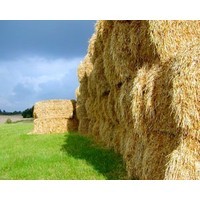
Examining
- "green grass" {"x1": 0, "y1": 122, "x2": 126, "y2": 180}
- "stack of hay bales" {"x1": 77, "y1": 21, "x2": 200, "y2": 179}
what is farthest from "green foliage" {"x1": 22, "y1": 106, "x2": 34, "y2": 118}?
"stack of hay bales" {"x1": 77, "y1": 21, "x2": 200, "y2": 179}

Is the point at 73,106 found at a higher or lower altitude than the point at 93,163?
higher

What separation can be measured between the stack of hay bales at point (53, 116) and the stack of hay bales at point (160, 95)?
1142cm

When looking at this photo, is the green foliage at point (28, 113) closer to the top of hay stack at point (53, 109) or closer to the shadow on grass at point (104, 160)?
the top of hay stack at point (53, 109)

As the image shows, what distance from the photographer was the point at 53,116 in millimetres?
19984

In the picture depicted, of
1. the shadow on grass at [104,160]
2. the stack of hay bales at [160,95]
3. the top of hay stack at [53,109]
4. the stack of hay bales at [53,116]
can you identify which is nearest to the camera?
the stack of hay bales at [160,95]

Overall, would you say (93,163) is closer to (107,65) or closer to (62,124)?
(107,65)

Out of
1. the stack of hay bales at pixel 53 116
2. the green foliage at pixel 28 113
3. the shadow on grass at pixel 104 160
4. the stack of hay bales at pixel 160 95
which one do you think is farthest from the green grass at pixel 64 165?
the green foliage at pixel 28 113

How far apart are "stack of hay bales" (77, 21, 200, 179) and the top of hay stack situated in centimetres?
1153

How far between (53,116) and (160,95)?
14.6 meters

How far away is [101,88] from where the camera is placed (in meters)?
11.2

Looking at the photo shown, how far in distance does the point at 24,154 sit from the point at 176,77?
252 inches

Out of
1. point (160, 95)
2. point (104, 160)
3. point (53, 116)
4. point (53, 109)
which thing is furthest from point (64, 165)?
point (53, 109)

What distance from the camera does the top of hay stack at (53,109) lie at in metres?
20.0
